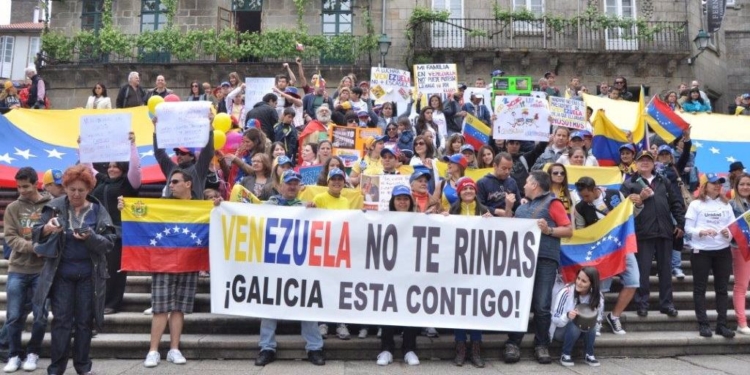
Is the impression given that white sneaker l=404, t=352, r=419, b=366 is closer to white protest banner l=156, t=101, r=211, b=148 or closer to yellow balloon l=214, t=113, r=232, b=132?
white protest banner l=156, t=101, r=211, b=148

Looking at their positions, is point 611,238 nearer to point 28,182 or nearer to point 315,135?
point 315,135

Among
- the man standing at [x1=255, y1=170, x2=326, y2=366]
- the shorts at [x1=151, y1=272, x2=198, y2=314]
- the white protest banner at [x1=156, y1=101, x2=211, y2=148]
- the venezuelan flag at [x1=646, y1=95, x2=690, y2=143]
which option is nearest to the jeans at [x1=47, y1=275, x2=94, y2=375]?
the shorts at [x1=151, y1=272, x2=198, y2=314]

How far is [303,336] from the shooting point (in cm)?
684

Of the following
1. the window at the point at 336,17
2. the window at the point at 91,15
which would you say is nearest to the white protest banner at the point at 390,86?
the window at the point at 336,17

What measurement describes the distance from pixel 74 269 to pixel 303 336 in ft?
7.96

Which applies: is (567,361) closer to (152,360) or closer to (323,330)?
(323,330)

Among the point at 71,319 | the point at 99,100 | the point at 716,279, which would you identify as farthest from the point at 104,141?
the point at 99,100

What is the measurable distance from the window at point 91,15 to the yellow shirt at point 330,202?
19880 millimetres

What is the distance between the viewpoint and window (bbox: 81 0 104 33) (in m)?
23.6

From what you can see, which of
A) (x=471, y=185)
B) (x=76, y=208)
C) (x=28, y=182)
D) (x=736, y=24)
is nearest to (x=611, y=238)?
(x=471, y=185)

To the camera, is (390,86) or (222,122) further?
(390,86)

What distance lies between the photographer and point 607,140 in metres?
10.9

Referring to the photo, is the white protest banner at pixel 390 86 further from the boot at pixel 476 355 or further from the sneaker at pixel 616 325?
the boot at pixel 476 355

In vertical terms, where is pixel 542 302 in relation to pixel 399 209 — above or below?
below
